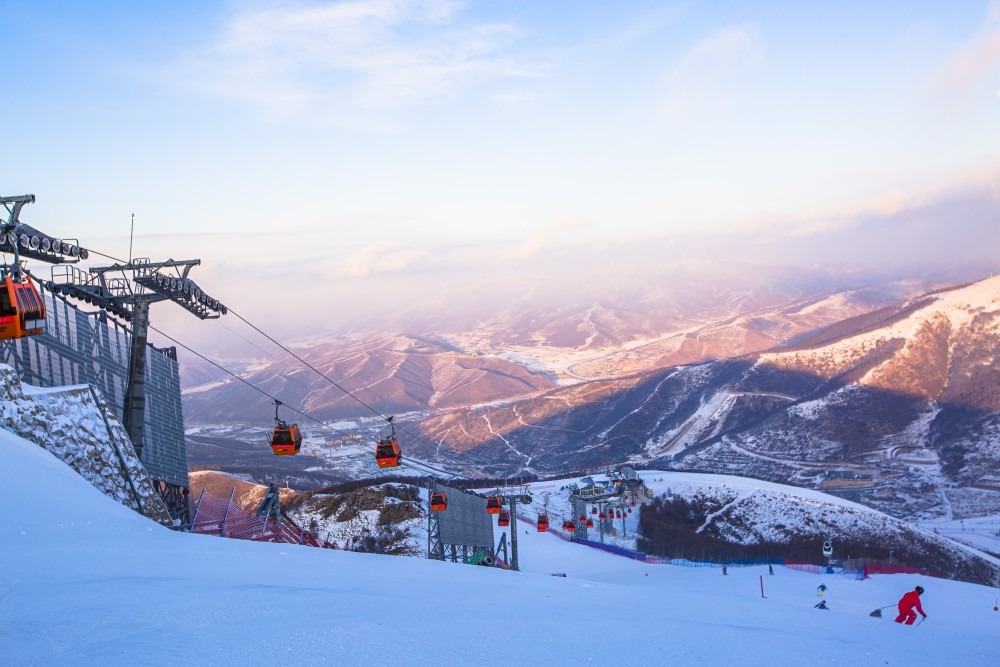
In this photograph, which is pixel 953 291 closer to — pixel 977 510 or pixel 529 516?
pixel 977 510

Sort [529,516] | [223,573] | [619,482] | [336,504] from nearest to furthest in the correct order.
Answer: [223,573] → [336,504] → [529,516] → [619,482]

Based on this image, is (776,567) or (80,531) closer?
(80,531)

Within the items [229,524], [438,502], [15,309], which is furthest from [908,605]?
[438,502]

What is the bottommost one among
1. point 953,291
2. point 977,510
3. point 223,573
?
point 977,510

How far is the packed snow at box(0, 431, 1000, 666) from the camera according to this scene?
20.8 ft

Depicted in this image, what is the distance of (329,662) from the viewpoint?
6160mm

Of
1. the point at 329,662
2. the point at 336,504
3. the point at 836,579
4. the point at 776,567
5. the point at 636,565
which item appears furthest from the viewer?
the point at 336,504

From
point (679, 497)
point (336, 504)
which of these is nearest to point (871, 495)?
point (679, 497)

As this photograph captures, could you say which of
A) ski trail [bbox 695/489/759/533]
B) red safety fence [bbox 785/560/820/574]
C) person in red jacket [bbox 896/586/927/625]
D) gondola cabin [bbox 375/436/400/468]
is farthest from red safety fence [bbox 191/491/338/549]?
ski trail [bbox 695/489/759/533]

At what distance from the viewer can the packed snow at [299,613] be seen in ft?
20.8

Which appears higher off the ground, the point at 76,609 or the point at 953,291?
the point at 953,291

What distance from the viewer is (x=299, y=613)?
8.21 m

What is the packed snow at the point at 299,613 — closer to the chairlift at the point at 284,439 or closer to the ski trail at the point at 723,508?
the chairlift at the point at 284,439

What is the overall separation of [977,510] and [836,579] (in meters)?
67.0
